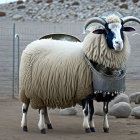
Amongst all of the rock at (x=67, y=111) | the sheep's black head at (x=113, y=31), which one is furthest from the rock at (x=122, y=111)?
the sheep's black head at (x=113, y=31)

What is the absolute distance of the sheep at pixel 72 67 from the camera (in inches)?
329

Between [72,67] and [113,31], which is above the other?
[113,31]

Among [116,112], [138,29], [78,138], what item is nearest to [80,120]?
[116,112]

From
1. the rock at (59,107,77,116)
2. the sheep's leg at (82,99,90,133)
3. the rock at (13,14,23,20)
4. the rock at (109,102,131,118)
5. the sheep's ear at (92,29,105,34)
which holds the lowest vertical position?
the rock at (13,14,23,20)

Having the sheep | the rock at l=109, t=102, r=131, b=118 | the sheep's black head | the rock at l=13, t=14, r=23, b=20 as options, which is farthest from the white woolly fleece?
the rock at l=13, t=14, r=23, b=20

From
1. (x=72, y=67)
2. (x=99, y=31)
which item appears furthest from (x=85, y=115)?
(x=99, y=31)

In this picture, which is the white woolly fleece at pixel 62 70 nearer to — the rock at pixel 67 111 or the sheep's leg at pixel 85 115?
the sheep's leg at pixel 85 115

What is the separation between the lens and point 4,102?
527 inches

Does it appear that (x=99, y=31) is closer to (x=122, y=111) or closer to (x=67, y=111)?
(x=122, y=111)

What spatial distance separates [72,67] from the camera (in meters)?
8.45

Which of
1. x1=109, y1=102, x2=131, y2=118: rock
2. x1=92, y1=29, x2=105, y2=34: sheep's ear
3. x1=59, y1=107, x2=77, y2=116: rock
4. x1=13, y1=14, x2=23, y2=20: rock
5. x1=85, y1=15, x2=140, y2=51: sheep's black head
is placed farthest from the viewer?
x1=13, y1=14, x2=23, y2=20: rock

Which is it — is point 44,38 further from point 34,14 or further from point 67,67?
point 34,14

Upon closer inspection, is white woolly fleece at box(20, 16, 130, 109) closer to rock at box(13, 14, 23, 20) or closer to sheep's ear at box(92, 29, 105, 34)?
sheep's ear at box(92, 29, 105, 34)

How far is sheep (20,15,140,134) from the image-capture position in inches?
329
